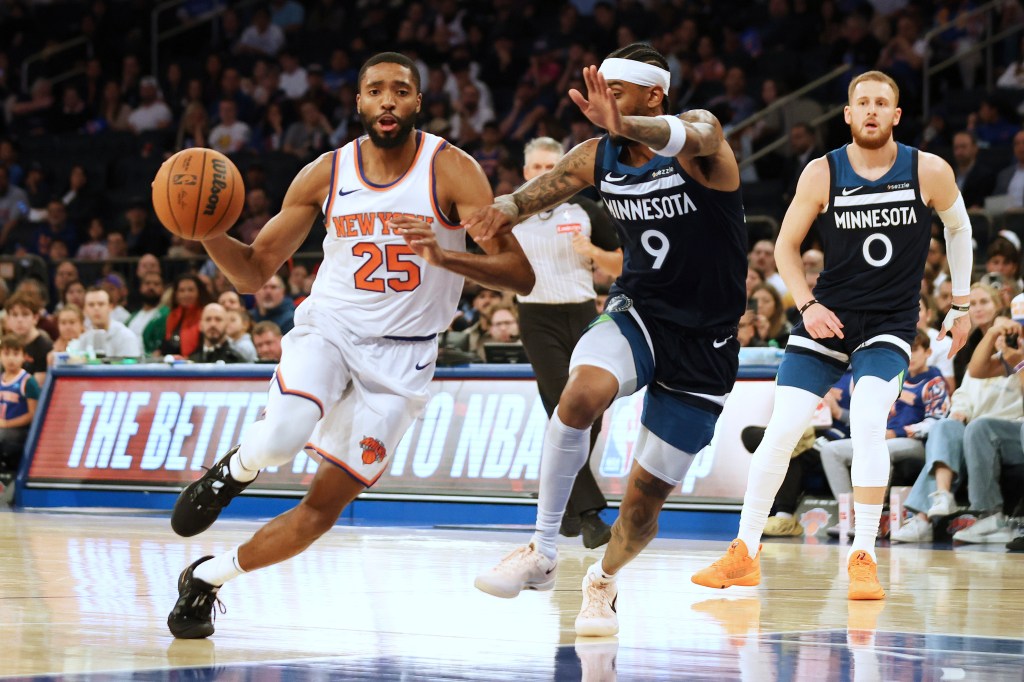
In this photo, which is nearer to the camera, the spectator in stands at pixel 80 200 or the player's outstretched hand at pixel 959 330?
the player's outstretched hand at pixel 959 330

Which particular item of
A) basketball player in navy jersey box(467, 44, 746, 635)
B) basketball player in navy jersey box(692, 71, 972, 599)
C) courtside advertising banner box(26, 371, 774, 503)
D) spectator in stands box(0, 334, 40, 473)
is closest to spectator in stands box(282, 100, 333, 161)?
spectator in stands box(0, 334, 40, 473)

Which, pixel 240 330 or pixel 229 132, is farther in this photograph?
pixel 229 132

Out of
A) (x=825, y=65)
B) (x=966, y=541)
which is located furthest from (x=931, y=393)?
(x=825, y=65)

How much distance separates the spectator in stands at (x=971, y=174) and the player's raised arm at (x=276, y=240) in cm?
959

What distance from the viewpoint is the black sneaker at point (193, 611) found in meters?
5.54

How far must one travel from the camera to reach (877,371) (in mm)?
7352

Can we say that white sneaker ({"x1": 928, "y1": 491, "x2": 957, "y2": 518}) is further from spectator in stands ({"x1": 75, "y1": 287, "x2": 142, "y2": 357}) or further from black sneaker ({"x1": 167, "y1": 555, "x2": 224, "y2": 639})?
spectator in stands ({"x1": 75, "y1": 287, "x2": 142, "y2": 357})

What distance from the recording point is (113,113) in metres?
22.2

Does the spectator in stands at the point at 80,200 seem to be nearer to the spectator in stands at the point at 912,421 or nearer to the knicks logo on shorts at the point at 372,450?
the spectator in stands at the point at 912,421

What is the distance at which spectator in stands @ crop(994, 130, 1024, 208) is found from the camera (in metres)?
14.1

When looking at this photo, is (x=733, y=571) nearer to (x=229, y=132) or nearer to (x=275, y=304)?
(x=275, y=304)

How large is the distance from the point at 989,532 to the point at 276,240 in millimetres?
6037

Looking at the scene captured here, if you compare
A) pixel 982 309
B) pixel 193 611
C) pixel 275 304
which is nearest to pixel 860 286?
pixel 982 309

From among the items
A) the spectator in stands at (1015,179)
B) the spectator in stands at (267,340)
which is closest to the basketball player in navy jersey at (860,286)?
the spectator in stands at (267,340)
